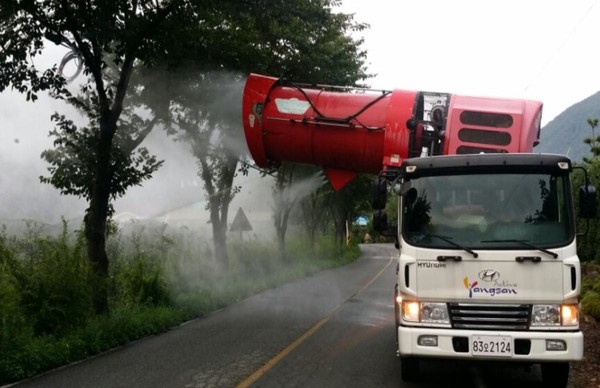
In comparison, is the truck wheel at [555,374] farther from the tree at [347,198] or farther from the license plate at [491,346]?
the tree at [347,198]

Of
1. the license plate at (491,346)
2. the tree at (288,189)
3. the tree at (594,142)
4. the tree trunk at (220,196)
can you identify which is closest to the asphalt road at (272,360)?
the license plate at (491,346)

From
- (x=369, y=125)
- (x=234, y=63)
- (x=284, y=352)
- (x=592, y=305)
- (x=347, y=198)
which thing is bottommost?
(x=284, y=352)

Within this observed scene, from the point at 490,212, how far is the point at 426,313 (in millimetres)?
1295

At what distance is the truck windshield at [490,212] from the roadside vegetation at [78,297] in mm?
5239

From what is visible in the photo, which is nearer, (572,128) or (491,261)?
(491,261)

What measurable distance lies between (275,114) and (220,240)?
9794 mm

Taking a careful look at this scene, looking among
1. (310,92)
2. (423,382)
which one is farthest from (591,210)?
(310,92)

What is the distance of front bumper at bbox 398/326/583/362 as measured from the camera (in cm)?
545

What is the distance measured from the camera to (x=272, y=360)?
768 cm

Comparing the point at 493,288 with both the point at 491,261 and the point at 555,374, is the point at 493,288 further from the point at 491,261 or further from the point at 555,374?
the point at 555,374

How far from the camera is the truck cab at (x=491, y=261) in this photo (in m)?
5.54

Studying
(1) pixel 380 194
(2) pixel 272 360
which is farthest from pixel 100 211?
(1) pixel 380 194

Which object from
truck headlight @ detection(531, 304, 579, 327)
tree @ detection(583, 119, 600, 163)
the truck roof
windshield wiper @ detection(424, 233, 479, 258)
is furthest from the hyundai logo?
tree @ detection(583, 119, 600, 163)

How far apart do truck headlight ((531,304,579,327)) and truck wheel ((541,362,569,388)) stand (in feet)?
2.33
